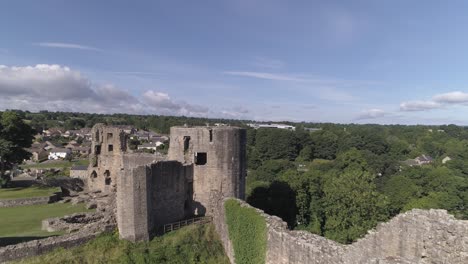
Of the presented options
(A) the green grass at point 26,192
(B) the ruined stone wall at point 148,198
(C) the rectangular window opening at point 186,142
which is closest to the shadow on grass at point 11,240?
(B) the ruined stone wall at point 148,198

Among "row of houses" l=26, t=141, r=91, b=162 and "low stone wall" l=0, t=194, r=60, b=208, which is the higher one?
"low stone wall" l=0, t=194, r=60, b=208

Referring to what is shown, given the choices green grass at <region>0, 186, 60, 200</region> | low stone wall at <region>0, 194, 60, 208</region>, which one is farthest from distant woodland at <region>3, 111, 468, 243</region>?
green grass at <region>0, 186, 60, 200</region>

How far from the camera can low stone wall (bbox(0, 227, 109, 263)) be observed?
52.0ft

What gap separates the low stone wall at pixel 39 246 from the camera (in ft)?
52.0

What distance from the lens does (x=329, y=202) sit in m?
28.6

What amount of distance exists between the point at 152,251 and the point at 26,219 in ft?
39.0

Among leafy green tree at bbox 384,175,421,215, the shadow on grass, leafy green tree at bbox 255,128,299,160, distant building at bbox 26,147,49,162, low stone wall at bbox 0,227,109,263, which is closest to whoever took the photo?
low stone wall at bbox 0,227,109,263

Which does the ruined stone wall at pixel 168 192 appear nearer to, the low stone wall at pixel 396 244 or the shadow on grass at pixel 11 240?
the shadow on grass at pixel 11 240

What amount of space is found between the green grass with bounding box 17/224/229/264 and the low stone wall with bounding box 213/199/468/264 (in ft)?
15.9

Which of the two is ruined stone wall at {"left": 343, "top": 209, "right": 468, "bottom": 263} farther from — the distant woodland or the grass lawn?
the grass lawn

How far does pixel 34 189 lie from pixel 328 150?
2876 inches

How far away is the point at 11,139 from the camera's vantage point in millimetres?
34844

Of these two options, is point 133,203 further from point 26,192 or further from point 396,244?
point 26,192

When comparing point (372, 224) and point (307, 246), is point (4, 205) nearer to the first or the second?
point (307, 246)
